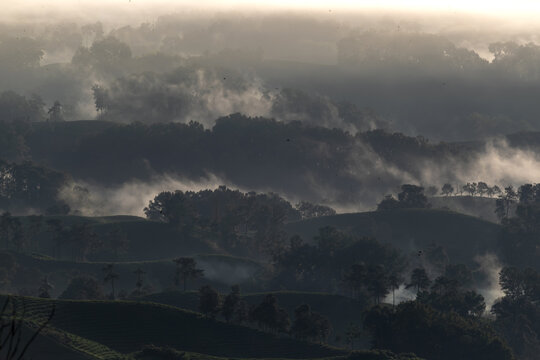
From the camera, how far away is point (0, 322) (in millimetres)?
53469

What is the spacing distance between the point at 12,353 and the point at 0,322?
1.91 meters

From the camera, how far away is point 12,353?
52688 millimetres
